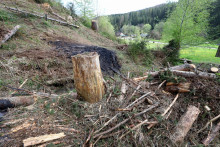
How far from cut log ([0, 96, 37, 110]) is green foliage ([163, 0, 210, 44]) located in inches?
508

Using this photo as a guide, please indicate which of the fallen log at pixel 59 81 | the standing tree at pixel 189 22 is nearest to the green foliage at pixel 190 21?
the standing tree at pixel 189 22

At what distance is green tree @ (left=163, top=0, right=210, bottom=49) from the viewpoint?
1034cm

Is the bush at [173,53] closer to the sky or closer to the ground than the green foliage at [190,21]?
closer to the ground

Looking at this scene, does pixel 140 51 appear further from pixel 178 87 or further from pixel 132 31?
pixel 132 31

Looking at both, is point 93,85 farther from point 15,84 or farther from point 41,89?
point 15,84

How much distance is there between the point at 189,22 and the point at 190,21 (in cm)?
11

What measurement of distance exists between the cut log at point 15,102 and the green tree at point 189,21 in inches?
499

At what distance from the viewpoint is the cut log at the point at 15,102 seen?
2.82 m

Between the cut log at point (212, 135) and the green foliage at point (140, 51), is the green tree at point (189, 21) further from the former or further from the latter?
the cut log at point (212, 135)

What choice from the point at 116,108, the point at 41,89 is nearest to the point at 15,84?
the point at 41,89

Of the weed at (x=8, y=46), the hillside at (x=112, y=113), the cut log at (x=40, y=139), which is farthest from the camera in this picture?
the weed at (x=8, y=46)

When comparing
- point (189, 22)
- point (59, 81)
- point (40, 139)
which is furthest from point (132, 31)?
point (40, 139)

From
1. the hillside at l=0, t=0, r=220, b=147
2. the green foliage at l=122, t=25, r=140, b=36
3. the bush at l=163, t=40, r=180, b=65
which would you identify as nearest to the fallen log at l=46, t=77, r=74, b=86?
the hillside at l=0, t=0, r=220, b=147

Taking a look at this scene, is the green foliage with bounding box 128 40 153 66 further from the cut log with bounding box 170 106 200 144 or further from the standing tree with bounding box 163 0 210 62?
the cut log with bounding box 170 106 200 144
